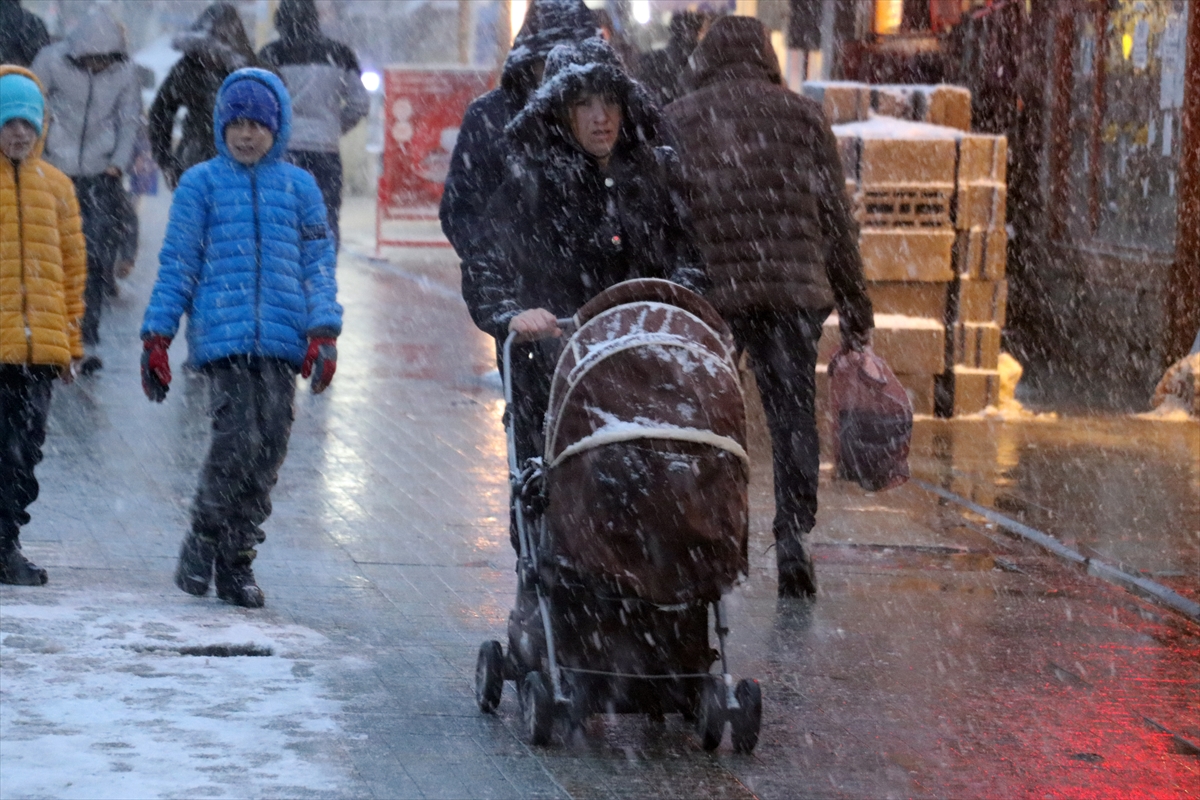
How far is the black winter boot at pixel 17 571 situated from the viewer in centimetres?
697

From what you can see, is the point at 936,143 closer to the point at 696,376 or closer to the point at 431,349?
the point at 431,349

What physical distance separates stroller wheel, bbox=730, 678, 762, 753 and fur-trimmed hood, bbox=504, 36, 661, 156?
1696mm

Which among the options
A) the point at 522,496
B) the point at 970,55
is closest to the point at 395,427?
the point at 522,496

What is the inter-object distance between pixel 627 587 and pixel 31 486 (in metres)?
→ 3.06

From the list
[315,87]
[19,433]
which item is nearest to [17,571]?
[19,433]

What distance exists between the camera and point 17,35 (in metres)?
13.9

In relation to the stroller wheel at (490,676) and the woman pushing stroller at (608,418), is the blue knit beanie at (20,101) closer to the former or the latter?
the woman pushing stroller at (608,418)

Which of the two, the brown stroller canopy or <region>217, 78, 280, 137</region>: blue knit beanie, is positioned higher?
<region>217, 78, 280, 137</region>: blue knit beanie

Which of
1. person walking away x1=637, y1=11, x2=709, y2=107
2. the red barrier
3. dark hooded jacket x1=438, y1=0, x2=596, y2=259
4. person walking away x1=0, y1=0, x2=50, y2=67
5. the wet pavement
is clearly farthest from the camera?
the red barrier

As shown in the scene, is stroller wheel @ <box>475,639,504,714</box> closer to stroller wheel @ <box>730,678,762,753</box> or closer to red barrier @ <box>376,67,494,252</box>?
stroller wheel @ <box>730,678,762,753</box>

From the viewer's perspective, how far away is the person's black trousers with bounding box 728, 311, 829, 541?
746 centimetres

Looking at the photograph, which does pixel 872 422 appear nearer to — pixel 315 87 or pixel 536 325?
pixel 536 325

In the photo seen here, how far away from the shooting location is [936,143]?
39.1ft

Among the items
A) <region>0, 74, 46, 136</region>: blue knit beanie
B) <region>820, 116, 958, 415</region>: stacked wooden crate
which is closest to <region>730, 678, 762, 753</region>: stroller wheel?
<region>0, 74, 46, 136</region>: blue knit beanie
